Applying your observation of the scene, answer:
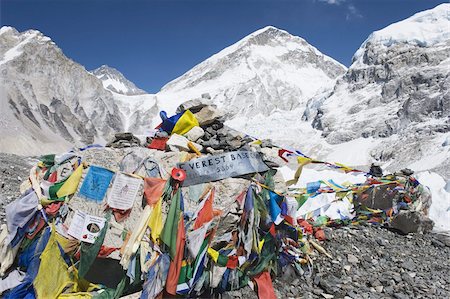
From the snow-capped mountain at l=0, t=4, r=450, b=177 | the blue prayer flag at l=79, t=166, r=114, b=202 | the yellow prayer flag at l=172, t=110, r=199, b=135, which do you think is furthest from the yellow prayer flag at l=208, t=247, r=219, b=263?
the snow-capped mountain at l=0, t=4, r=450, b=177

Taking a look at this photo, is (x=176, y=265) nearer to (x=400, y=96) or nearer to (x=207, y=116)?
(x=207, y=116)

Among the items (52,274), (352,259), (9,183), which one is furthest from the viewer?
(9,183)

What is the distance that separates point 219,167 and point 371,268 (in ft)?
14.6

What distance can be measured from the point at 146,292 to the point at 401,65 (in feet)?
437

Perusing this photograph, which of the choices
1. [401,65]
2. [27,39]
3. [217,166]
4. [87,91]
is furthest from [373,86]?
[217,166]

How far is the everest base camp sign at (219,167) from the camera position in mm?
6473

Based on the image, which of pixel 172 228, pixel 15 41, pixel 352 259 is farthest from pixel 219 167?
pixel 15 41

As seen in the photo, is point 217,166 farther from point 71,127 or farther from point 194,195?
point 71,127

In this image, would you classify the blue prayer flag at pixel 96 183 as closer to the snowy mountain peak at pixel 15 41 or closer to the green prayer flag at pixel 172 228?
the green prayer flag at pixel 172 228

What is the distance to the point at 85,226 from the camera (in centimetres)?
616

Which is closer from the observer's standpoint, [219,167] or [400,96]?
[219,167]

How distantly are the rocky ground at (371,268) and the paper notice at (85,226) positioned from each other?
2.44 meters

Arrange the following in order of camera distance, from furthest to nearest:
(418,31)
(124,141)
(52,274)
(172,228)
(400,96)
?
(418,31), (400,96), (124,141), (172,228), (52,274)

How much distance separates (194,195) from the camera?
643cm
